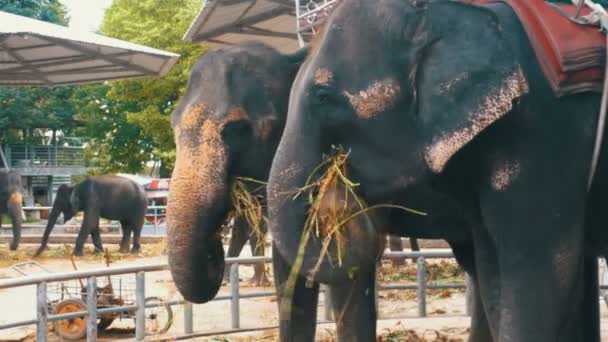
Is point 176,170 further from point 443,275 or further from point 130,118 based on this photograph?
point 130,118

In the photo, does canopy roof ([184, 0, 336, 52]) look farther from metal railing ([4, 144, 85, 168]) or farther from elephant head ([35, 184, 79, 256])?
metal railing ([4, 144, 85, 168])

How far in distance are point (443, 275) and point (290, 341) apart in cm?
634

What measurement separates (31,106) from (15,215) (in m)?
22.3

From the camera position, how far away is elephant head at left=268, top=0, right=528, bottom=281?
145 inches

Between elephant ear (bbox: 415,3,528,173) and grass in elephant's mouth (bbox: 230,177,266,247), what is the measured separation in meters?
1.86

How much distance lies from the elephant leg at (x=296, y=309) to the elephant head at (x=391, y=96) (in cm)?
181

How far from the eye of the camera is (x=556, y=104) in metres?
3.70

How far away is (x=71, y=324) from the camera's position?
8.52m

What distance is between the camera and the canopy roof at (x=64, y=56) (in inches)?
609

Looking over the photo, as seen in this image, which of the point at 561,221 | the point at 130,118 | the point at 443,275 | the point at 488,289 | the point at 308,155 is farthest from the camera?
the point at 130,118

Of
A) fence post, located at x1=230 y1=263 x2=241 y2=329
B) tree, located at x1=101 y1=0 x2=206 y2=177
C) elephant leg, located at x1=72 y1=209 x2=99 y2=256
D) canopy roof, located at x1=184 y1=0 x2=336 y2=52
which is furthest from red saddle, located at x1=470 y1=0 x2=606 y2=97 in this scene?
tree, located at x1=101 y1=0 x2=206 y2=177

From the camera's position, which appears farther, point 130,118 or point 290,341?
point 130,118

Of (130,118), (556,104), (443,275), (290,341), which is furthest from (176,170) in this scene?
(130,118)

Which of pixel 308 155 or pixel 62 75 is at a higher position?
pixel 62 75
